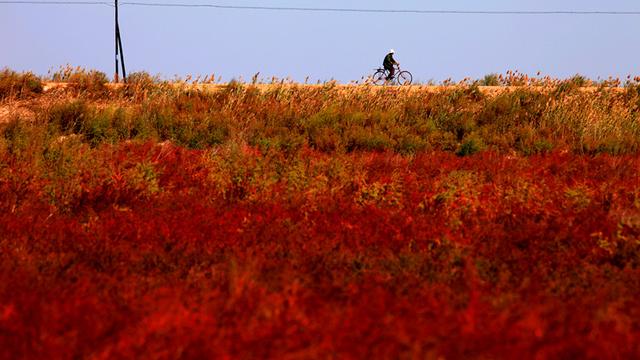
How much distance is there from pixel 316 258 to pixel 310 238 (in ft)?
2.59

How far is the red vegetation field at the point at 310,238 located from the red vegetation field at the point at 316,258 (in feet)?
0.09

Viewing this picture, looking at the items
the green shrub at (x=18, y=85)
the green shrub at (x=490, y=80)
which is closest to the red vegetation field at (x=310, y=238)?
the green shrub at (x=18, y=85)

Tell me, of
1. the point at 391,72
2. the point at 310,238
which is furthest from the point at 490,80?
the point at 310,238

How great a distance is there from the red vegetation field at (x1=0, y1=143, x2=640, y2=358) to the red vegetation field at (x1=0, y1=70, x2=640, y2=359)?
0.09ft

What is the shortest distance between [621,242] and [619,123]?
11926 millimetres

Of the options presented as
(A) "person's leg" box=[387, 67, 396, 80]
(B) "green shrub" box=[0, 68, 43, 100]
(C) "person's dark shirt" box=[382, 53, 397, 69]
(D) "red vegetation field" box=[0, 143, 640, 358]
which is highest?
(C) "person's dark shirt" box=[382, 53, 397, 69]

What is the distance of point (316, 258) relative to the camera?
6887 millimetres

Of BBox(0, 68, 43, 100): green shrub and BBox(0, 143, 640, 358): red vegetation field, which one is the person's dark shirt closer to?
BBox(0, 68, 43, 100): green shrub

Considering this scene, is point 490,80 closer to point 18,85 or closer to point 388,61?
point 388,61

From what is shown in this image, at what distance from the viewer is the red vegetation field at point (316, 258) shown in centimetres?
420

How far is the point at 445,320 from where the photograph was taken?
4414 mm

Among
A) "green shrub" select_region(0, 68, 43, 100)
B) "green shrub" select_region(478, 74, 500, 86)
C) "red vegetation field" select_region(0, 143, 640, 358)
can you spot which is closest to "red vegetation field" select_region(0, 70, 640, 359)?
"red vegetation field" select_region(0, 143, 640, 358)

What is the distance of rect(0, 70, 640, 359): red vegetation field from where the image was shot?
4.24 m

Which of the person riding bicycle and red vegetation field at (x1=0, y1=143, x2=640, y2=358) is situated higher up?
the person riding bicycle
